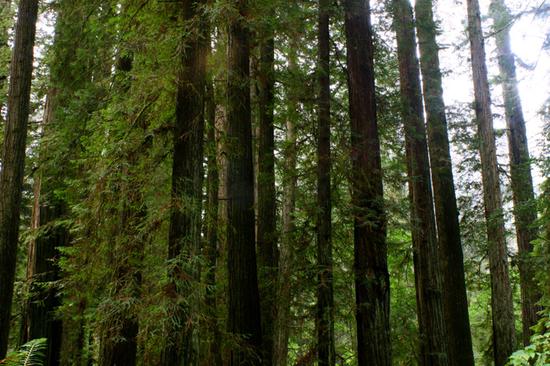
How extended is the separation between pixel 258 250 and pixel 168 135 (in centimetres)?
358

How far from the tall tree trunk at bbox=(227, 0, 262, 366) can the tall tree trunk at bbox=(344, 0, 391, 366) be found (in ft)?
5.57

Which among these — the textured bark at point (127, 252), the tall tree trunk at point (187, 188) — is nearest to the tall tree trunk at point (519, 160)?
the tall tree trunk at point (187, 188)

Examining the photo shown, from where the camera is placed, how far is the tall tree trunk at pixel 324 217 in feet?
24.2

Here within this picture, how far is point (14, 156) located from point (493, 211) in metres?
10.3

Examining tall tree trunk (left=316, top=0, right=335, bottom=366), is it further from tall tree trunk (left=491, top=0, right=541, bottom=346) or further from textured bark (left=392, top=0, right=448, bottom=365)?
tall tree trunk (left=491, top=0, right=541, bottom=346)

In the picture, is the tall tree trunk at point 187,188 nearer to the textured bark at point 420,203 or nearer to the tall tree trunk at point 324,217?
the tall tree trunk at point 324,217

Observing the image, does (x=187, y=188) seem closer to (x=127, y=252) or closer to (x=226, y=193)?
(x=127, y=252)

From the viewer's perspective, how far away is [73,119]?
23.3ft

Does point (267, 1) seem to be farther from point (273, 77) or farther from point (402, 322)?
point (402, 322)

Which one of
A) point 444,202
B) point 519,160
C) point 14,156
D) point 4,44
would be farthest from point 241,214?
point 519,160

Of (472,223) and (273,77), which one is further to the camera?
(472,223)

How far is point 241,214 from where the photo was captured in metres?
7.67

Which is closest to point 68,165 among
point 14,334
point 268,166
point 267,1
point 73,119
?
point 73,119

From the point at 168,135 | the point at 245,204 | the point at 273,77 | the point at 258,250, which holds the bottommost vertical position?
the point at 258,250
